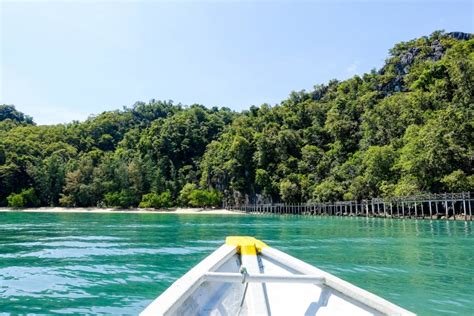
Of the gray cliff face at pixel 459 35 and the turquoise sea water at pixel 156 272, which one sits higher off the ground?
the gray cliff face at pixel 459 35

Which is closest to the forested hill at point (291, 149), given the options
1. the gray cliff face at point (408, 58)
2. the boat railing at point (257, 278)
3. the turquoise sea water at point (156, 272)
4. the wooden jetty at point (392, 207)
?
the gray cliff face at point (408, 58)

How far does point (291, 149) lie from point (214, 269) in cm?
7820

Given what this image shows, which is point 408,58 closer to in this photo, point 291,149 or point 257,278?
point 291,149

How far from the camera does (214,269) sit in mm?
4832

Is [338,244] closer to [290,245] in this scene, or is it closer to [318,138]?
[290,245]

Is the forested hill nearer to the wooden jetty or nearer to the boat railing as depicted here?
the wooden jetty

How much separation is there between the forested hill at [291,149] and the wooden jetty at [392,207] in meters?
1.67

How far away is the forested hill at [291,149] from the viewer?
1903 inches

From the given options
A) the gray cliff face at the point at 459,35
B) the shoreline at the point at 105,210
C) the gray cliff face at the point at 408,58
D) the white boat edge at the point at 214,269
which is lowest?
the shoreline at the point at 105,210

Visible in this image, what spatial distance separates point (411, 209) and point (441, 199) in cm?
1034

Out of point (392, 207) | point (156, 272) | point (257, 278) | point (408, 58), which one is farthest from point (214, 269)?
point (408, 58)

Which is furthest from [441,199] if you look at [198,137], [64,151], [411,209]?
[64,151]

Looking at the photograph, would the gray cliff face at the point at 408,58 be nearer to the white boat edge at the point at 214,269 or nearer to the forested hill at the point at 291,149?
the forested hill at the point at 291,149

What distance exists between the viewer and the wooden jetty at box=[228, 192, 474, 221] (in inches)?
1568
